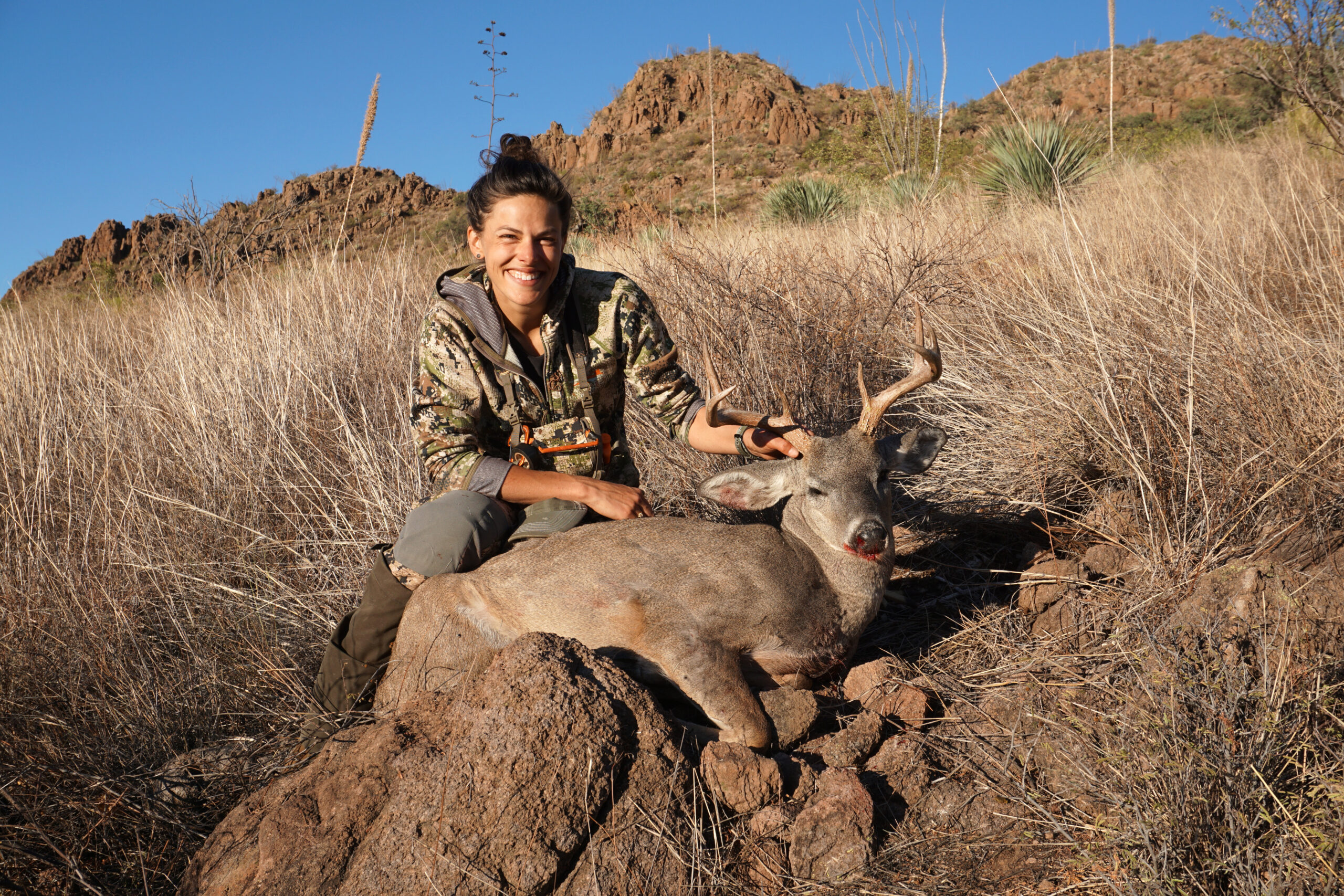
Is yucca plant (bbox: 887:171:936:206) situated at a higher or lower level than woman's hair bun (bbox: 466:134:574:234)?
higher

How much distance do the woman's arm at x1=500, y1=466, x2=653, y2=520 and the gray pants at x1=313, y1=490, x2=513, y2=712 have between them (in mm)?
137

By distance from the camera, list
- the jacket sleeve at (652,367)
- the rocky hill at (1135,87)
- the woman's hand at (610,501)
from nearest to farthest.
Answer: the woman's hand at (610,501) → the jacket sleeve at (652,367) → the rocky hill at (1135,87)

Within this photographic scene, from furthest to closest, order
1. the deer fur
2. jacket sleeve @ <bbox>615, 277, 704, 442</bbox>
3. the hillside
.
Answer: the hillside → jacket sleeve @ <bbox>615, 277, 704, 442</bbox> → the deer fur

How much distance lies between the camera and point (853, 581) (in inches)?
119

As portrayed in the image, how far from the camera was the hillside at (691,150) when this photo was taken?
31.5 feet

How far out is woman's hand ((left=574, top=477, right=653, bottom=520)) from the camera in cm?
312

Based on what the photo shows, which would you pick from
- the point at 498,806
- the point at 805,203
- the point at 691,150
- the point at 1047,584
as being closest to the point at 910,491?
the point at 1047,584

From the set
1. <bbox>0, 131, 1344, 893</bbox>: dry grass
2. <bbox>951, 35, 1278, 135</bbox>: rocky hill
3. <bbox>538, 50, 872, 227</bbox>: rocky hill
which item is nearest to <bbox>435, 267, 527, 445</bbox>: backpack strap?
<bbox>0, 131, 1344, 893</bbox>: dry grass

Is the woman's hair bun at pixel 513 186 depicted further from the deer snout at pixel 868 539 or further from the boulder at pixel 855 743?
the boulder at pixel 855 743

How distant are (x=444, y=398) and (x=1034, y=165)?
9.78 m

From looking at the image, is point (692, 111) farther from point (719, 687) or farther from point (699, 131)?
point (719, 687)

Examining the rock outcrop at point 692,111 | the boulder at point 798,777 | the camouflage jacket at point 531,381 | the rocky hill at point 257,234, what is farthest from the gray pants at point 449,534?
the rock outcrop at point 692,111

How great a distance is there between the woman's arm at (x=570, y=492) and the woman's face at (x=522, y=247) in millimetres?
696

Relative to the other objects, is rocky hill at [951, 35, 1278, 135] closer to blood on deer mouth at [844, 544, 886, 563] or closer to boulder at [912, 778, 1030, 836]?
blood on deer mouth at [844, 544, 886, 563]
